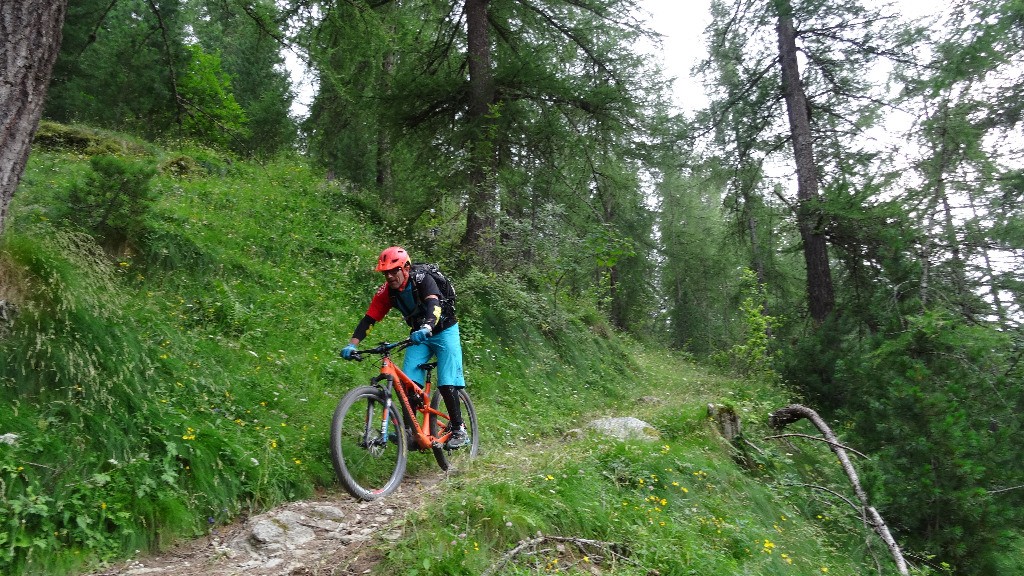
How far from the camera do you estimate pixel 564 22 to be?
40.9ft

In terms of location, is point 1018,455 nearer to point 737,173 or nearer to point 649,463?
point 649,463

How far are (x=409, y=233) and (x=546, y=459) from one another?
8.14 meters

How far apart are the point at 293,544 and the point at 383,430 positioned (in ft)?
4.62

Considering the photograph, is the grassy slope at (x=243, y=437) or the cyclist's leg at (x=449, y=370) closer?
the grassy slope at (x=243, y=437)

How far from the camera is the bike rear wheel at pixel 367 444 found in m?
4.92

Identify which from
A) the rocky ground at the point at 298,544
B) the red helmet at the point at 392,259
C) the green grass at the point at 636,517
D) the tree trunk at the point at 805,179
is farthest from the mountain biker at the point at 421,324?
the tree trunk at the point at 805,179

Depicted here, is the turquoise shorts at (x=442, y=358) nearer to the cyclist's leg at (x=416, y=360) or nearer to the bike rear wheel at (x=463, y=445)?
the cyclist's leg at (x=416, y=360)

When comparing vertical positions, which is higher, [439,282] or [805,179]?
[805,179]

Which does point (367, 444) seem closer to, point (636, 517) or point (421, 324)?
point (421, 324)

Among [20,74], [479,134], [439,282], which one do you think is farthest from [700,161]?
[20,74]

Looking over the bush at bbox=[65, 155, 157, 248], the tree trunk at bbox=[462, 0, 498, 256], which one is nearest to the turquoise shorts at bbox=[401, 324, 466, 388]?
the bush at bbox=[65, 155, 157, 248]

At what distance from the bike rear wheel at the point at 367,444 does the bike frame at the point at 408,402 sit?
7 centimetres

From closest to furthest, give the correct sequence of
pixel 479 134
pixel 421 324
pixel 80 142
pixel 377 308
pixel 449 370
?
pixel 421 324 → pixel 377 308 → pixel 449 370 → pixel 479 134 → pixel 80 142

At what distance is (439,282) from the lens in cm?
587
